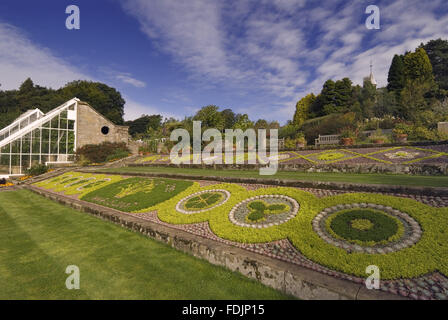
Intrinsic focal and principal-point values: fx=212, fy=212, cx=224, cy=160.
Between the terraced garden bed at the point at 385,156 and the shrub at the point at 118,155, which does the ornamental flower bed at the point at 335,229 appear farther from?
the shrub at the point at 118,155

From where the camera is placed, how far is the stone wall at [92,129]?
25.8 metres

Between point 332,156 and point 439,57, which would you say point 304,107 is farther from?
point 332,156

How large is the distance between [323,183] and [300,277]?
3330mm

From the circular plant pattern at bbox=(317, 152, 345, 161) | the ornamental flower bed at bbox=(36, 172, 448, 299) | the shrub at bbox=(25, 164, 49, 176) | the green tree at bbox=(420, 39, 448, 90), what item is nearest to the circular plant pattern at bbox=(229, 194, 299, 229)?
the ornamental flower bed at bbox=(36, 172, 448, 299)

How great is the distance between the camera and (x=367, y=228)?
3.83 metres

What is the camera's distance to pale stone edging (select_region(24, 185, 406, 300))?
265 centimetres

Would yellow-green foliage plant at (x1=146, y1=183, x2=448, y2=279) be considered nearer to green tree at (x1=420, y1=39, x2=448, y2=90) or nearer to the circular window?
the circular window

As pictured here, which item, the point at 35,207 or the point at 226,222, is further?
the point at 35,207

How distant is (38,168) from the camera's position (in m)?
18.4

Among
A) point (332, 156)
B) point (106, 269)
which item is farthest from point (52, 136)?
point (332, 156)

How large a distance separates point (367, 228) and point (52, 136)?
27.7 metres
